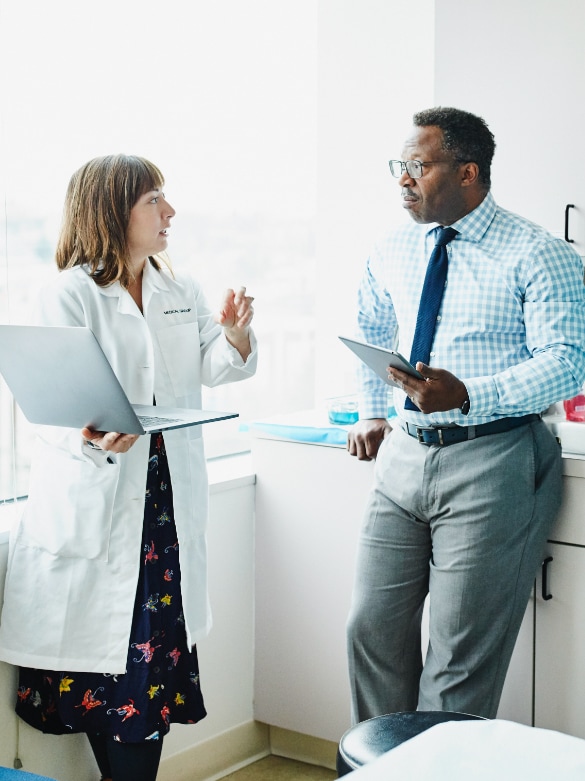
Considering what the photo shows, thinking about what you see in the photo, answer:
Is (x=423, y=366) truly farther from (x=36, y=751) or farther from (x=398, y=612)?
(x=36, y=751)

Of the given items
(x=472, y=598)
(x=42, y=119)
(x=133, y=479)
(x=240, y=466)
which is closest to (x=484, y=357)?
(x=472, y=598)

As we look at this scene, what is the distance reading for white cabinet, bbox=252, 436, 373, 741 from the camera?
104 inches

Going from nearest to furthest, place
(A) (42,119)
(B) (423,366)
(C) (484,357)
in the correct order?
(B) (423,366) < (C) (484,357) < (A) (42,119)

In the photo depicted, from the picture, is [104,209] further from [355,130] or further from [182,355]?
[355,130]

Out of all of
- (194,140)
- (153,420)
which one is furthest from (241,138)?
(153,420)

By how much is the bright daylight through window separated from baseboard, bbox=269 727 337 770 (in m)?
0.83

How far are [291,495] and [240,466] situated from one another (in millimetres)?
246

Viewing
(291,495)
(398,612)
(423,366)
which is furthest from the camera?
(291,495)

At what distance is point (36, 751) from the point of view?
2293 millimetres

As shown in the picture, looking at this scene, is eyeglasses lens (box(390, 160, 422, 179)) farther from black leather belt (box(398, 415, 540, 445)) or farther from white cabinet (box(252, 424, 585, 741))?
white cabinet (box(252, 424, 585, 741))

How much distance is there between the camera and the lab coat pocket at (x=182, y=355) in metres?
2.23

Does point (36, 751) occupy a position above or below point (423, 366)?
below

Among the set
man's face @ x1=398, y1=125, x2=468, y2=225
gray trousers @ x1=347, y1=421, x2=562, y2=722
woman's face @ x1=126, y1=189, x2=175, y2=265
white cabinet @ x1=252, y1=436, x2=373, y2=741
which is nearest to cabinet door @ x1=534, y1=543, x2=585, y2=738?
gray trousers @ x1=347, y1=421, x2=562, y2=722

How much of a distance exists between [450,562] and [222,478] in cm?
76
